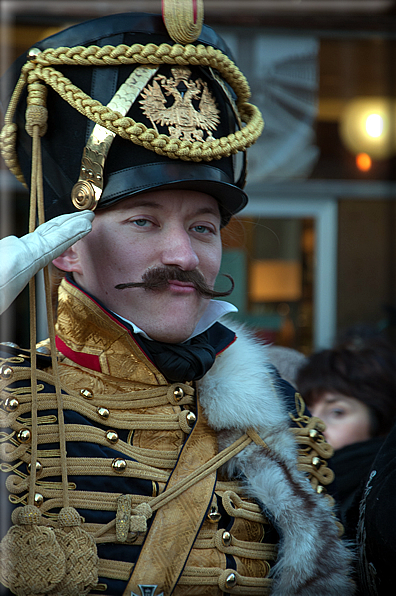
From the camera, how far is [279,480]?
1.46 m

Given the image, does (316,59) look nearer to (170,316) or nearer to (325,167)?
(325,167)

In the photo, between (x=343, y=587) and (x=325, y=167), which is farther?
(x=325, y=167)

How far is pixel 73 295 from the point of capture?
146 cm

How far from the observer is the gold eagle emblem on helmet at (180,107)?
139cm

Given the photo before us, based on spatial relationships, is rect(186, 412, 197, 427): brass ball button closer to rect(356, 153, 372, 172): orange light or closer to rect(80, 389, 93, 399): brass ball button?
rect(80, 389, 93, 399): brass ball button

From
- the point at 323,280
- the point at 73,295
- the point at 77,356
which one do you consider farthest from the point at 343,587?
the point at 323,280

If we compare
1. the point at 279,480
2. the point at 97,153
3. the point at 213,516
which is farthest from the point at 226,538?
the point at 97,153

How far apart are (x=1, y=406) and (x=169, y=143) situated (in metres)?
0.69

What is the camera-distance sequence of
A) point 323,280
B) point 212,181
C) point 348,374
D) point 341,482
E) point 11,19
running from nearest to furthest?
1. point 212,181
2. point 341,482
3. point 348,374
4. point 11,19
5. point 323,280

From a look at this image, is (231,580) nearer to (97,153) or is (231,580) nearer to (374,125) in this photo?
(97,153)

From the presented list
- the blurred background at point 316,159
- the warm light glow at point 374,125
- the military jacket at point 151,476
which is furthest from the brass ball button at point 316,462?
the warm light glow at point 374,125

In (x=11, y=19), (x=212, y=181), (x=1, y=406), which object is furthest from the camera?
(x=11, y=19)

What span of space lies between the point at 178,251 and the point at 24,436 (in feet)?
1.72

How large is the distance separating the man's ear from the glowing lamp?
363 centimetres
